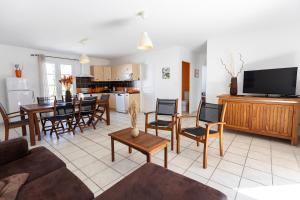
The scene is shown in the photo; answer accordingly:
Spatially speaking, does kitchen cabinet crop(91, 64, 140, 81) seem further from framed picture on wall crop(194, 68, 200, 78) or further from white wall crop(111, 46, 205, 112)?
framed picture on wall crop(194, 68, 200, 78)

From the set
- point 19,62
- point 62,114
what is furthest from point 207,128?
point 19,62

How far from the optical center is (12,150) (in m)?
1.53

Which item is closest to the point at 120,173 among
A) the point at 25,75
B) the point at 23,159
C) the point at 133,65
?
the point at 23,159

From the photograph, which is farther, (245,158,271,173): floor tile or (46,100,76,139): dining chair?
(46,100,76,139): dining chair

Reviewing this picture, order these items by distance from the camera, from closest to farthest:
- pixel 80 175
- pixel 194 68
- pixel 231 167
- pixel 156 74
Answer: pixel 80 175 < pixel 231 167 < pixel 156 74 < pixel 194 68

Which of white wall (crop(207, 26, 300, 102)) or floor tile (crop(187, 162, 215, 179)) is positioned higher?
white wall (crop(207, 26, 300, 102))

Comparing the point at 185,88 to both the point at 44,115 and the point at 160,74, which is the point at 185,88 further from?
the point at 44,115

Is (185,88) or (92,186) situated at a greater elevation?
(185,88)

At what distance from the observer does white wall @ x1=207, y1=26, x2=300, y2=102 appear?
300 centimetres

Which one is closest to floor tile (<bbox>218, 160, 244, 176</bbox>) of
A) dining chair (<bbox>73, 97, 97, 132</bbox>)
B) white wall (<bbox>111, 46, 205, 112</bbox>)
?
white wall (<bbox>111, 46, 205, 112</bbox>)

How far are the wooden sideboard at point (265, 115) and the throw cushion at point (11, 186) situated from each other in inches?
137

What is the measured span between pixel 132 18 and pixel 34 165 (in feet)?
8.57

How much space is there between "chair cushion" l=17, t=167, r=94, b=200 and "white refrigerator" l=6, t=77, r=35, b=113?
432 cm

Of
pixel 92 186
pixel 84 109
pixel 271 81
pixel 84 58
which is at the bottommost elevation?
pixel 92 186
